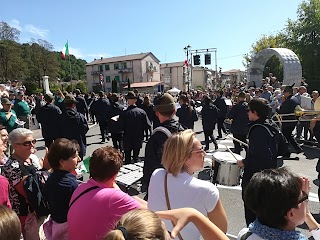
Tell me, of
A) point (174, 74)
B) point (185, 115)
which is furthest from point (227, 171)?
point (174, 74)

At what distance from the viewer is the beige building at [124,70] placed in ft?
263

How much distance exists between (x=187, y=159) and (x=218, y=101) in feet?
30.0

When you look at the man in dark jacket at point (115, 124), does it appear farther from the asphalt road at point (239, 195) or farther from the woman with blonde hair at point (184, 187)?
the woman with blonde hair at point (184, 187)

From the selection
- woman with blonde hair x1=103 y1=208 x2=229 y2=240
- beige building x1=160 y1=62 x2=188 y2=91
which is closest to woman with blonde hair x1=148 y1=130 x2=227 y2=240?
woman with blonde hair x1=103 y1=208 x2=229 y2=240

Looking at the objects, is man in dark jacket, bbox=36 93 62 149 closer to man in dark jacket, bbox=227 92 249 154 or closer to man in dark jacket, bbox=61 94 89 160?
man in dark jacket, bbox=61 94 89 160

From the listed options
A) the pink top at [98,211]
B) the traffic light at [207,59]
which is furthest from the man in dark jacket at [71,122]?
the traffic light at [207,59]

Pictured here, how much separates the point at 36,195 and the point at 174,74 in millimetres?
91213

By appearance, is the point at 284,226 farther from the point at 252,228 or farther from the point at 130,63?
the point at 130,63

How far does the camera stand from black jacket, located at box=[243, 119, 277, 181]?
3.19 metres

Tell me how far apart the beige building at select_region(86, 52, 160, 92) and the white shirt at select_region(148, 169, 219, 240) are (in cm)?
7732

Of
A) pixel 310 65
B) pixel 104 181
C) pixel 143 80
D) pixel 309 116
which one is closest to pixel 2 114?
pixel 104 181

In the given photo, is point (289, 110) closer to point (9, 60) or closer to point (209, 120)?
point (209, 120)

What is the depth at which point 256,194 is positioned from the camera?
1.59m

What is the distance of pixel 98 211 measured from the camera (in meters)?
1.93
